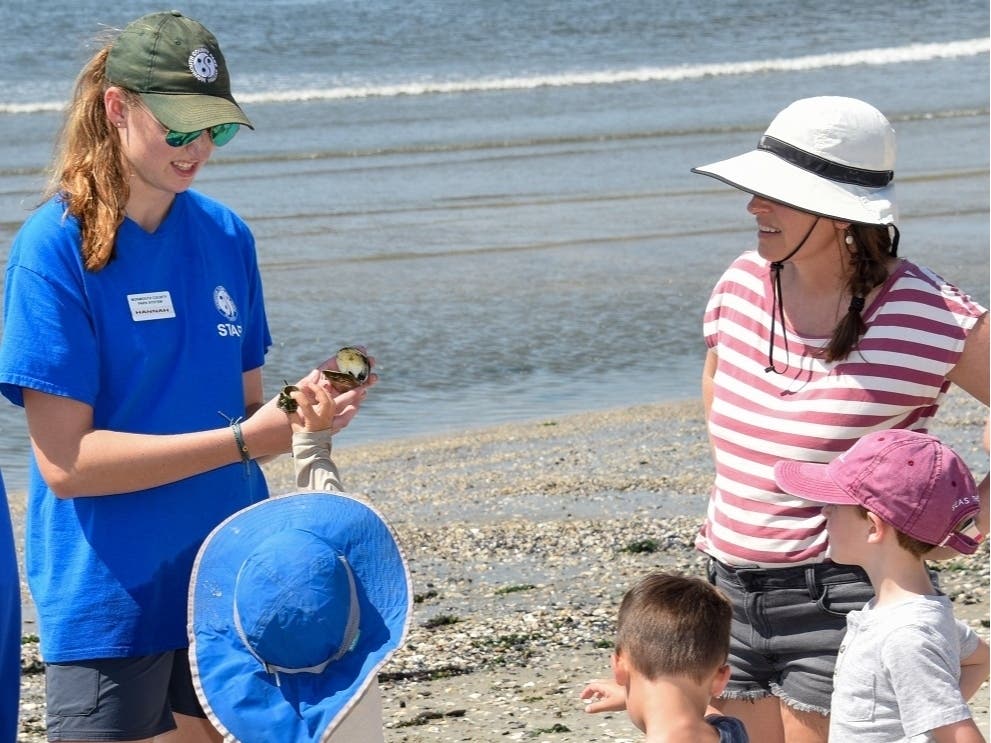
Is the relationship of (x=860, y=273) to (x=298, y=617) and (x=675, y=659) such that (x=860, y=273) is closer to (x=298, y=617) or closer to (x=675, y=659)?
(x=675, y=659)

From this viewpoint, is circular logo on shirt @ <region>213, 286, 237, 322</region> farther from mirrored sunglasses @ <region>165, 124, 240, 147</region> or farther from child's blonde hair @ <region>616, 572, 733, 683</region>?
child's blonde hair @ <region>616, 572, 733, 683</region>

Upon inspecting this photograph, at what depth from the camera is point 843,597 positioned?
315cm

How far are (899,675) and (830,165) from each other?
1114 mm

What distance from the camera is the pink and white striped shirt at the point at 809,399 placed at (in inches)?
123

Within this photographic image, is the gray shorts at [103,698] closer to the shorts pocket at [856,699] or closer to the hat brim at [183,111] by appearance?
the hat brim at [183,111]

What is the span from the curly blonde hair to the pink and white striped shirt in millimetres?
1401

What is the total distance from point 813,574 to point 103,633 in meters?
1.48

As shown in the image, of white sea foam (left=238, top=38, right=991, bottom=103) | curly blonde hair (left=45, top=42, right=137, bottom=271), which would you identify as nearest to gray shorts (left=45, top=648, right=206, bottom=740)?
curly blonde hair (left=45, top=42, right=137, bottom=271)

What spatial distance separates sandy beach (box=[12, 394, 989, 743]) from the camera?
5.03m

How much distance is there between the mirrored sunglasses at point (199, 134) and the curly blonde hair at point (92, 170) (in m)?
0.12

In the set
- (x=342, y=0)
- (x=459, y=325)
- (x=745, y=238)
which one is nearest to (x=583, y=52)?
(x=342, y=0)

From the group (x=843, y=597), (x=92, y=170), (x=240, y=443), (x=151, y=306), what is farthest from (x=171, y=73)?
(x=843, y=597)

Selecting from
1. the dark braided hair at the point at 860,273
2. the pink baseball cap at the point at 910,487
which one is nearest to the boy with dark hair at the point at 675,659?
the pink baseball cap at the point at 910,487

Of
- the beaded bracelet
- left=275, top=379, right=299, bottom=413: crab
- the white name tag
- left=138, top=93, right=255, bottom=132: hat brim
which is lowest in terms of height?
the beaded bracelet
